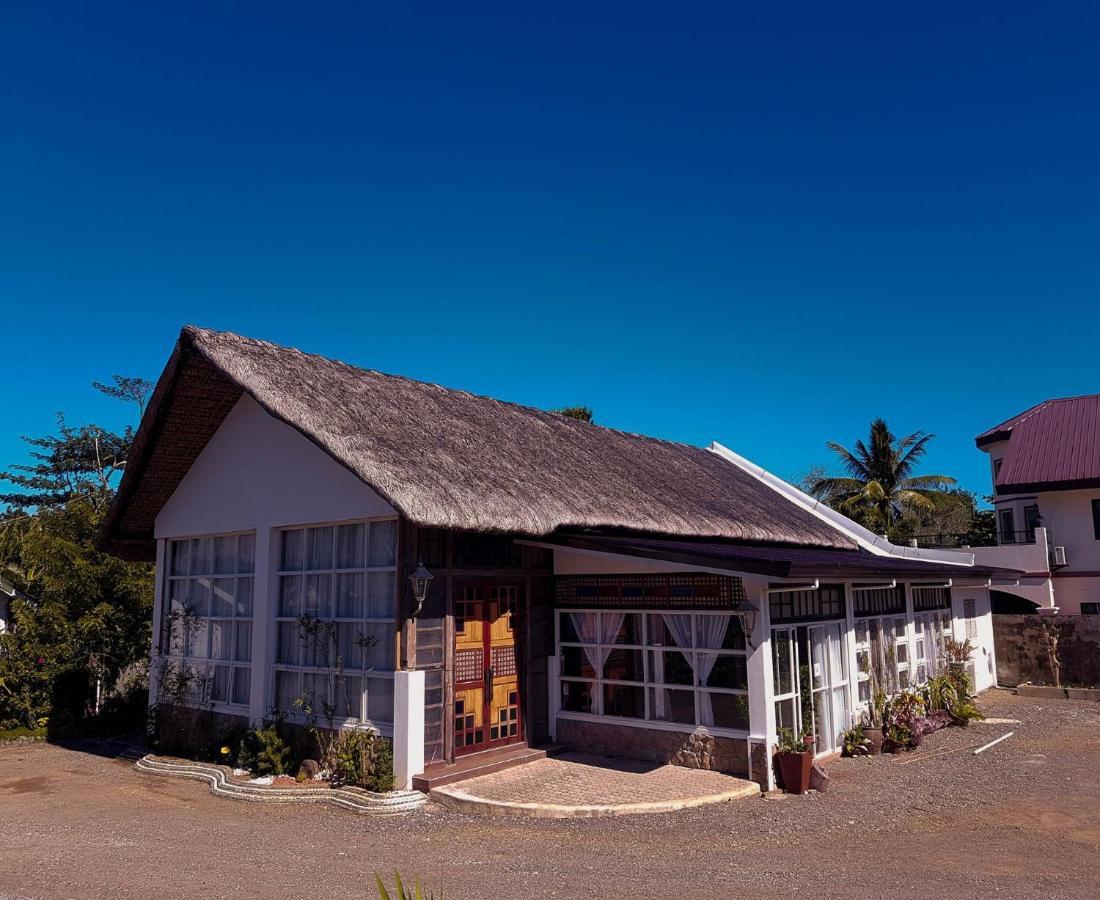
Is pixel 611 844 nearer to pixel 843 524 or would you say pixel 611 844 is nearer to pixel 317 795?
pixel 317 795

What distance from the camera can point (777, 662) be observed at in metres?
10.3

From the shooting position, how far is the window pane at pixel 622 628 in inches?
440

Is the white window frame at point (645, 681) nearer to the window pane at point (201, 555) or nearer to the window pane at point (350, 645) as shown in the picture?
the window pane at point (350, 645)

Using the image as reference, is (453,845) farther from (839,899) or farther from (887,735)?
(887,735)

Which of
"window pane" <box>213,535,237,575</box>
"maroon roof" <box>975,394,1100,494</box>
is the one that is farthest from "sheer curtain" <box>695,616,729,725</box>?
"maroon roof" <box>975,394,1100,494</box>

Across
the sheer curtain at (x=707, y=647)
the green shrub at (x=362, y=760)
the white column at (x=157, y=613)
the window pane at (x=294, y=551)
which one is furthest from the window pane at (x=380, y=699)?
the white column at (x=157, y=613)

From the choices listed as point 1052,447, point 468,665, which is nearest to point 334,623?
point 468,665

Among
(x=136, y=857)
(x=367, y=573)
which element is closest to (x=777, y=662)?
(x=367, y=573)

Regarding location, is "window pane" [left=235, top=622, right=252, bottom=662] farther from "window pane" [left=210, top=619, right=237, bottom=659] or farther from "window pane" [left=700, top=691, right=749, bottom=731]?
"window pane" [left=700, top=691, right=749, bottom=731]

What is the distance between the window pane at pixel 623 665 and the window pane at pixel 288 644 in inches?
166

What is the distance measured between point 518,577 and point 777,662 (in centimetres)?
352

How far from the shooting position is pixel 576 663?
11.7 m

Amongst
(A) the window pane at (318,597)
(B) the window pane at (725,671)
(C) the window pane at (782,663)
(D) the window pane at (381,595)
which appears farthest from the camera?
(A) the window pane at (318,597)

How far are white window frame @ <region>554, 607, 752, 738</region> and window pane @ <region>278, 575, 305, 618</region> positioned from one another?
11.7 ft
